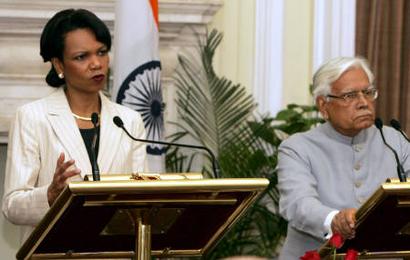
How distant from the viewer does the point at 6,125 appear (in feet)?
22.8

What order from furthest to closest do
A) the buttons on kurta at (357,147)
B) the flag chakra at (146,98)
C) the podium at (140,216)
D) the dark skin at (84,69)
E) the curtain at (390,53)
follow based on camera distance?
the curtain at (390,53) → the flag chakra at (146,98) → the buttons on kurta at (357,147) → the dark skin at (84,69) → the podium at (140,216)

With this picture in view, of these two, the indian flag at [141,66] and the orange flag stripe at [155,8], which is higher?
the orange flag stripe at [155,8]

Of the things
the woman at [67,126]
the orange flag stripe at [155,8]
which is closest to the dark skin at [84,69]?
the woman at [67,126]

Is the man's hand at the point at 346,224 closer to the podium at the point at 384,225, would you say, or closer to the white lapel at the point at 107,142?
the podium at the point at 384,225

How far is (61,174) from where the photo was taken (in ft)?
12.9

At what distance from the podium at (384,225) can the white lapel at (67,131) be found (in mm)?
979

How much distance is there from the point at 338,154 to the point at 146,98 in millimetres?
1475

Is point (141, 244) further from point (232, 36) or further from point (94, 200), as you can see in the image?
point (232, 36)

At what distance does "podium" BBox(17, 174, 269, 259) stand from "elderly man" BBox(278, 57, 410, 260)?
0.87 m

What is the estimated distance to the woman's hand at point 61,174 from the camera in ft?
12.8

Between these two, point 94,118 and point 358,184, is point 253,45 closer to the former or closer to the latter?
point 358,184

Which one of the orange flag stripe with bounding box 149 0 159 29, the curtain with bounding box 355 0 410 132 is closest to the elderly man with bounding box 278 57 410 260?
the orange flag stripe with bounding box 149 0 159 29

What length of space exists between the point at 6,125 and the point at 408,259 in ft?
10.2

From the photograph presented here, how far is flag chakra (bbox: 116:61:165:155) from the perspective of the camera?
623cm
